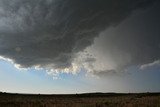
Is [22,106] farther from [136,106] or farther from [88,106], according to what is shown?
[136,106]

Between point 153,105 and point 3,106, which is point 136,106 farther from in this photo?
point 3,106

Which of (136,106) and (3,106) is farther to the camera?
(3,106)

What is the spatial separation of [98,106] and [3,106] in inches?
421

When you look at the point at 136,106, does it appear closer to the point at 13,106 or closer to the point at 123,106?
the point at 123,106

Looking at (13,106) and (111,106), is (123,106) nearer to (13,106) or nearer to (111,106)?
(111,106)

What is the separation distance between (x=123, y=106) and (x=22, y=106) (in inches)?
435

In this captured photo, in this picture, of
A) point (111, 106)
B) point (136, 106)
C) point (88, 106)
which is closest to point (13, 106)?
point (88, 106)

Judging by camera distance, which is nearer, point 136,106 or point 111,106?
point 136,106

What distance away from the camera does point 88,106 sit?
3253cm

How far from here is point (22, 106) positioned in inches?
1275

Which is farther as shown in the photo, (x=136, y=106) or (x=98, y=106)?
(x=98, y=106)

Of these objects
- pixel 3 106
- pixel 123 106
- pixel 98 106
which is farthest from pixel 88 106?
pixel 3 106

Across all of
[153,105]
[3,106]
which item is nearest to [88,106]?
[153,105]

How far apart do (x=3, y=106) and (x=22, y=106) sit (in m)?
2.38
